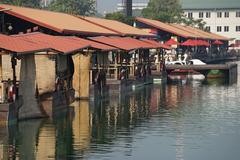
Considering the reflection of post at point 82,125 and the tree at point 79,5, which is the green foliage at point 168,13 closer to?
the tree at point 79,5

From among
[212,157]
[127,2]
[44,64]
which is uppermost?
[127,2]

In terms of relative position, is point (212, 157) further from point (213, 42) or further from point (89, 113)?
point (213, 42)

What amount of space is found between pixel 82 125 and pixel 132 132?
2.87 m

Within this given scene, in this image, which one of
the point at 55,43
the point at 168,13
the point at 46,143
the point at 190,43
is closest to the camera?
the point at 46,143

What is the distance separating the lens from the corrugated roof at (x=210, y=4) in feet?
521

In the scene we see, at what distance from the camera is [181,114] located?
40.3 meters

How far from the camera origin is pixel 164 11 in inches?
5502

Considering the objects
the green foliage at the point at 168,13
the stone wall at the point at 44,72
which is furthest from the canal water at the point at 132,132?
the green foliage at the point at 168,13

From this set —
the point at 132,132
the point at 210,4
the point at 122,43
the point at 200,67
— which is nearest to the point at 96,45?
the point at 122,43

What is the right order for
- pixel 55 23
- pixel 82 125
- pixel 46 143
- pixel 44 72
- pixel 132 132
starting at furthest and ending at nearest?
pixel 55 23, pixel 44 72, pixel 82 125, pixel 132 132, pixel 46 143

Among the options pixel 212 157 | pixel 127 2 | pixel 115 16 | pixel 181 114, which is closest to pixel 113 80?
pixel 181 114

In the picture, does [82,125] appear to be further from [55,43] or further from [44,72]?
[55,43]

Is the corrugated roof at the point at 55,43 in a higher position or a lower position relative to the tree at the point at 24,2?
lower

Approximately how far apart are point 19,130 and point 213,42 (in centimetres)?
8138
